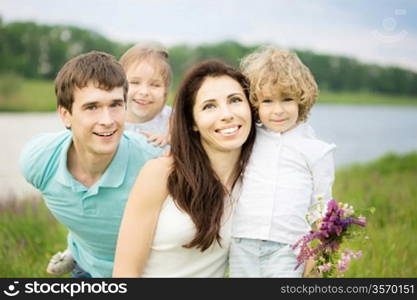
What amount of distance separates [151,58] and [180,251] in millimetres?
999

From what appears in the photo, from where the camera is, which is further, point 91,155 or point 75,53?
point 75,53

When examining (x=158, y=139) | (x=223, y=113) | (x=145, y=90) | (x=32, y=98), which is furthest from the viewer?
(x=32, y=98)

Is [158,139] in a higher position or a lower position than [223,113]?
higher

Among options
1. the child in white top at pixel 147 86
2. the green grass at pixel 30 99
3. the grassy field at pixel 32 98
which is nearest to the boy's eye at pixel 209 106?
the child in white top at pixel 147 86

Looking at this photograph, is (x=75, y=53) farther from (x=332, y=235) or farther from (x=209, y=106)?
(x=332, y=235)

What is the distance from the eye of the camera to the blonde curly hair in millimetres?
2219

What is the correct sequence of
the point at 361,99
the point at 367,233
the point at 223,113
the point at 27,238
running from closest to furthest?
the point at 223,113
the point at 367,233
the point at 27,238
the point at 361,99

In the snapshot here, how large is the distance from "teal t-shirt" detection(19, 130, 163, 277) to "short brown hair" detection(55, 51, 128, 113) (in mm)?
207

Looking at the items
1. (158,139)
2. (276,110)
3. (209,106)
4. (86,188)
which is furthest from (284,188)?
(86,188)

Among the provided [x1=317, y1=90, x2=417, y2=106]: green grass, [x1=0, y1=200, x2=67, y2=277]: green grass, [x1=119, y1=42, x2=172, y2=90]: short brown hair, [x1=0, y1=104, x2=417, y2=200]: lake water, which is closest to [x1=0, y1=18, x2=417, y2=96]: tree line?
[x1=317, y1=90, x2=417, y2=106]: green grass

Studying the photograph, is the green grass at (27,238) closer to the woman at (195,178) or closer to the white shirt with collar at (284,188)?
the woman at (195,178)

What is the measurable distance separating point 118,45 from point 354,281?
11.7 ft

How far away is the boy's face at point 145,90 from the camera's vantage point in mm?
2881

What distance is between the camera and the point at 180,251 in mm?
2283
